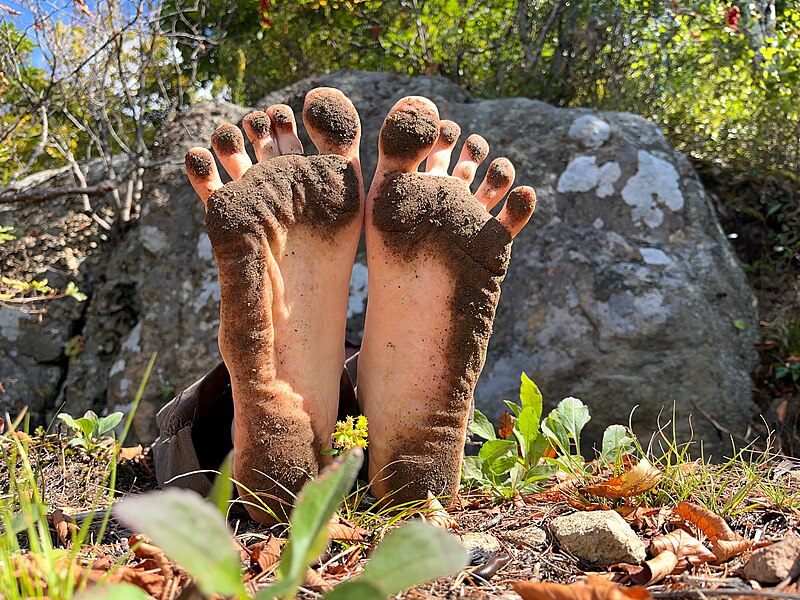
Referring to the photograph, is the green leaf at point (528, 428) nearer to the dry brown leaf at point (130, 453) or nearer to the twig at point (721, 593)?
the twig at point (721, 593)

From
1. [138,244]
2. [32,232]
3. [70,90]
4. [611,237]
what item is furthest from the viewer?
[70,90]

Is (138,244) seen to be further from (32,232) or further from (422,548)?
(422,548)

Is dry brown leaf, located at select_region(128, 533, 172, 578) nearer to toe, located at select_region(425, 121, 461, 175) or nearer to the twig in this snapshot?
the twig

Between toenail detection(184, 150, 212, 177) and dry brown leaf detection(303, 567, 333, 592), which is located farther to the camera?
toenail detection(184, 150, 212, 177)

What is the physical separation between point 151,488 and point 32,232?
1734mm

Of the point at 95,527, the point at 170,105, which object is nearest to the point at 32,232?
the point at 170,105

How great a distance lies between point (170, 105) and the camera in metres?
3.57

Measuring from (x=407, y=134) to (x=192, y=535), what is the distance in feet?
2.81

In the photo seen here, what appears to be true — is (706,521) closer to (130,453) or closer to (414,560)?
(414,560)

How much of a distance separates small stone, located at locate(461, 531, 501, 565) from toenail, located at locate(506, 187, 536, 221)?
0.55m

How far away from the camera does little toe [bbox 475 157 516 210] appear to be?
131 centimetres

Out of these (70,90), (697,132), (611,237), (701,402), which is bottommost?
(701,402)

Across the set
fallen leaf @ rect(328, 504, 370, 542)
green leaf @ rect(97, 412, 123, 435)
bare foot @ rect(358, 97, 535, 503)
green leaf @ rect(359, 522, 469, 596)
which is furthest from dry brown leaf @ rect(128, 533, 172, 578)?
green leaf @ rect(97, 412, 123, 435)

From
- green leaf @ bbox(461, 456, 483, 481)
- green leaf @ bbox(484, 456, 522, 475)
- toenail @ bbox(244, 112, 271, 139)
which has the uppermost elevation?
toenail @ bbox(244, 112, 271, 139)
